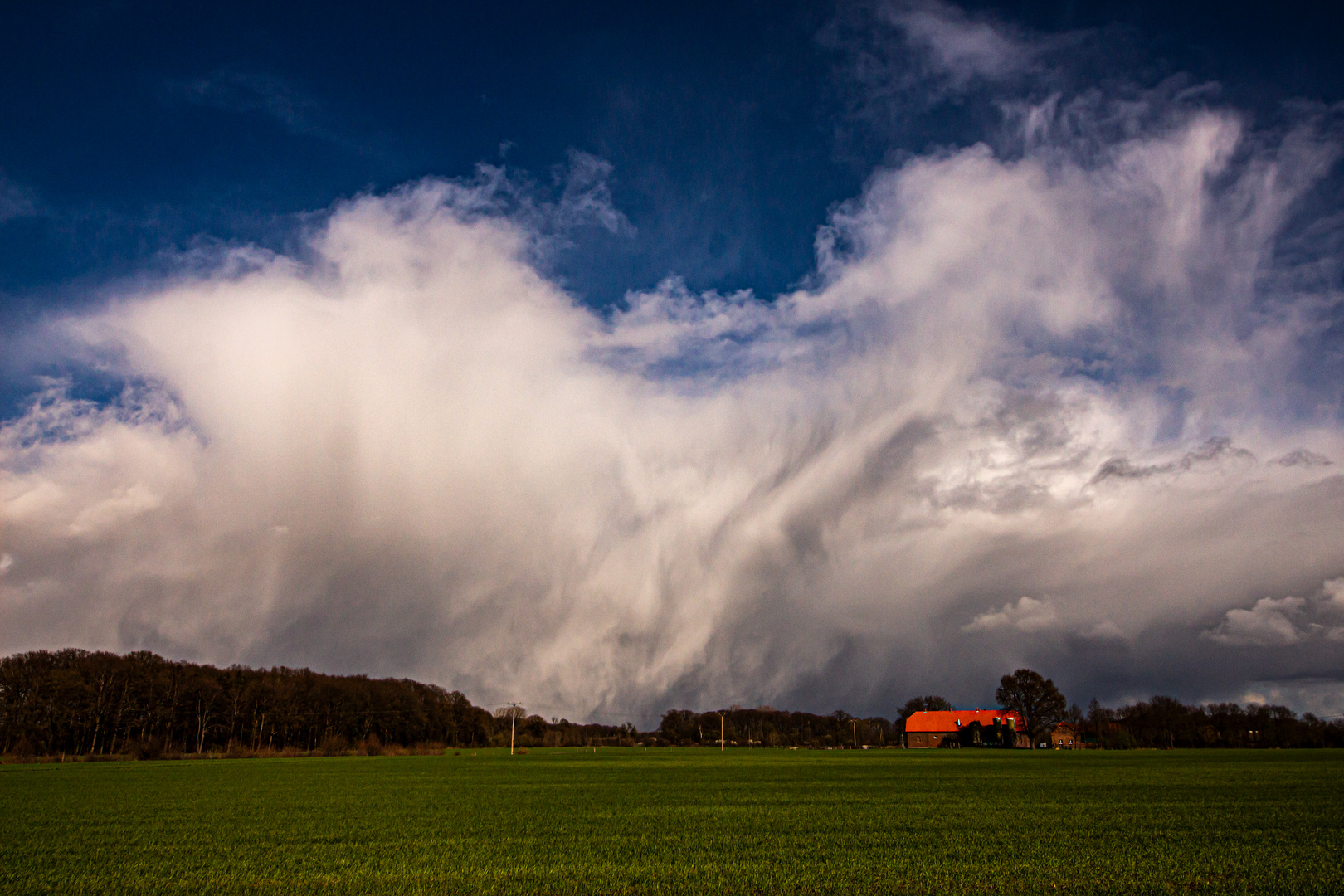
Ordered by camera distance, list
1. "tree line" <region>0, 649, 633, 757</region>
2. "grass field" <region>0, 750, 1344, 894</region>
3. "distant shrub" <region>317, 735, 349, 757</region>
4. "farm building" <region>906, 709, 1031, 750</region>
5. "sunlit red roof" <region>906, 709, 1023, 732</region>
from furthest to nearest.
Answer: "sunlit red roof" <region>906, 709, 1023, 732</region>
"farm building" <region>906, 709, 1031, 750</region>
"distant shrub" <region>317, 735, 349, 757</region>
"tree line" <region>0, 649, 633, 757</region>
"grass field" <region>0, 750, 1344, 894</region>

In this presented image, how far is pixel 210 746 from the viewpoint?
126 m

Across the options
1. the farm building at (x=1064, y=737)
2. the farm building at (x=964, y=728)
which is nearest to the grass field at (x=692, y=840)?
the farm building at (x=964, y=728)

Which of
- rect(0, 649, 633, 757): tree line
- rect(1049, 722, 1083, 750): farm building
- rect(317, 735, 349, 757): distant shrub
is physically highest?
rect(0, 649, 633, 757): tree line

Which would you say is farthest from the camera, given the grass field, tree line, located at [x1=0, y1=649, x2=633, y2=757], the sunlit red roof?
the sunlit red roof

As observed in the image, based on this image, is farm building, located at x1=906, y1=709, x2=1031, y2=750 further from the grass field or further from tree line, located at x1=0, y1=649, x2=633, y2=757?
the grass field

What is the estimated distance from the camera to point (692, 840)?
1908 cm

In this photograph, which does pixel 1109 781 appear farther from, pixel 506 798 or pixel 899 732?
pixel 899 732

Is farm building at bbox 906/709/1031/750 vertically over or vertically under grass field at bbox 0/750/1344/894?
under

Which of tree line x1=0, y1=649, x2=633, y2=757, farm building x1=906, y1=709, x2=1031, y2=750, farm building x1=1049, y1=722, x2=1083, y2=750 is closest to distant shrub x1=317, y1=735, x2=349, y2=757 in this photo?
tree line x1=0, y1=649, x2=633, y2=757

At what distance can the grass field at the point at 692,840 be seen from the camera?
13.9 m

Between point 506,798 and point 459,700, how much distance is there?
594 feet

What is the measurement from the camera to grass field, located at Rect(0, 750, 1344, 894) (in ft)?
45.8

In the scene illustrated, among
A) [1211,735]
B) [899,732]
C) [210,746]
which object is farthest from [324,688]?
[1211,735]

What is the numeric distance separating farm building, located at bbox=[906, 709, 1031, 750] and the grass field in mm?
138155
